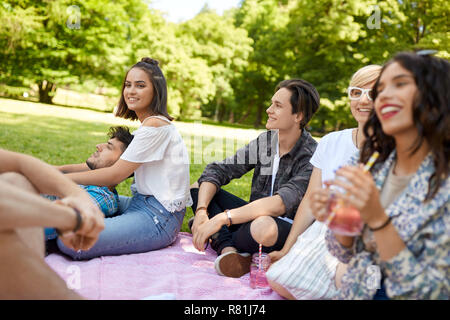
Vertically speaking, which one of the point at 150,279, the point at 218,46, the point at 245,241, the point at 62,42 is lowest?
the point at 150,279

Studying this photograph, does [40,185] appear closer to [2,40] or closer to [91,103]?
[2,40]

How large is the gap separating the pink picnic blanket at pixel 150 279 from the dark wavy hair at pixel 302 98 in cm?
148

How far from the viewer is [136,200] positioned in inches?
132

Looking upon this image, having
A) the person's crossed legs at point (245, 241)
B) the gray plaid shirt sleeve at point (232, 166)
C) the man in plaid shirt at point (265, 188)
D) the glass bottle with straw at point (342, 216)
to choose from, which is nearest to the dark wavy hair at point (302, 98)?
the man in plaid shirt at point (265, 188)

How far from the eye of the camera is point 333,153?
2.85 m

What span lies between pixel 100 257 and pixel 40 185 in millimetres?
1206

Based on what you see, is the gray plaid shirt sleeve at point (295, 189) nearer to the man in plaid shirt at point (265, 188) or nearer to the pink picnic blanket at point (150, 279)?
the man in plaid shirt at point (265, 188)

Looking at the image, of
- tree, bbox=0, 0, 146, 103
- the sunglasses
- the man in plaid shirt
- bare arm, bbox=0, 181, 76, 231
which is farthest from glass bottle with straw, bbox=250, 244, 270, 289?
tree, bbox=0, 0, 146, 103

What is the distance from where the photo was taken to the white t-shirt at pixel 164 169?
10.5ft

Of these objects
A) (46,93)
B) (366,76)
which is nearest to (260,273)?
(366,76)

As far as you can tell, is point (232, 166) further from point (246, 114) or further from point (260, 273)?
point (246, 114)

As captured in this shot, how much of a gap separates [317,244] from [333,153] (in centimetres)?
73
